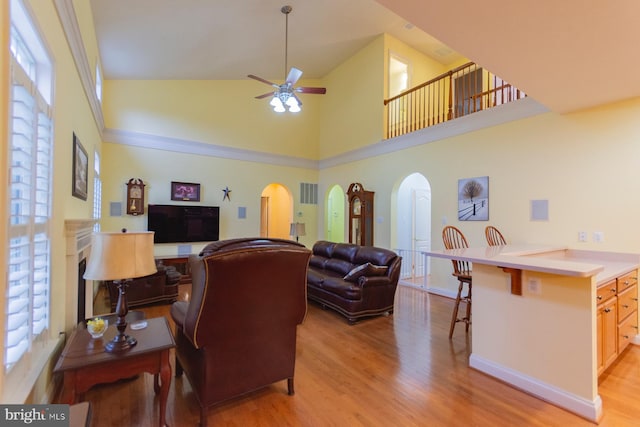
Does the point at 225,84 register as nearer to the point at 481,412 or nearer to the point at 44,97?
the point at 44,97

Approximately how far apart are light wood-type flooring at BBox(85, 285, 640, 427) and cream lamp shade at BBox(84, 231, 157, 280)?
3.45ft

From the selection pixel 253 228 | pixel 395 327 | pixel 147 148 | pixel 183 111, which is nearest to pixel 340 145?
pixel 253 228

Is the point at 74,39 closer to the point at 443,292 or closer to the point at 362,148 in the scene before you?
the point at 362,148

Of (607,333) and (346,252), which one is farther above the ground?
(346,252)

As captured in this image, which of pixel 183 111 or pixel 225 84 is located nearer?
pixel 183 111

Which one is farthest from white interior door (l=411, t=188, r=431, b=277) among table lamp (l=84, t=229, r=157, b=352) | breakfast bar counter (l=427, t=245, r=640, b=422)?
table lamp (l=84, t=229, r=157, b=352)

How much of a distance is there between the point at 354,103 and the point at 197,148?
3.88 metres

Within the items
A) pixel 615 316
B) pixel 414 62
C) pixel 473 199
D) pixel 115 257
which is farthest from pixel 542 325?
pixel 414 62

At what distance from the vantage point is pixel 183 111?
257 inches

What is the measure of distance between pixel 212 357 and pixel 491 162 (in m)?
4.60

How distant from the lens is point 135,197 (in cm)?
591

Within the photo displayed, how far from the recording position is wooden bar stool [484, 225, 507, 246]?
423 cm

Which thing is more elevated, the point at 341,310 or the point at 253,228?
the point at 253,228

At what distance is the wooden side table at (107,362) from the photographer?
162 cm
